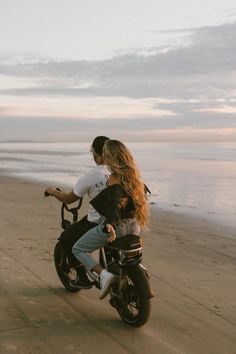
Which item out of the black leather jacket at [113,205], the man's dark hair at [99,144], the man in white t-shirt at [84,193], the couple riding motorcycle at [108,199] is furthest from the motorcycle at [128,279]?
the man's dark hair at [99,144]

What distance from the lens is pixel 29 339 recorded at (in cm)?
430

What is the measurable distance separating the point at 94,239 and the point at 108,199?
1.96ft

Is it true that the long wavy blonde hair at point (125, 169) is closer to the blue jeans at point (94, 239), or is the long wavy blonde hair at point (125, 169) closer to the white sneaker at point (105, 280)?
the blue jeans at point (94, 239)

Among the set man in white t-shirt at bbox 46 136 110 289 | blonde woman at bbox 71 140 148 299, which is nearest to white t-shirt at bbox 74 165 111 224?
man in white t-shirt at bbox 46 136 110 289

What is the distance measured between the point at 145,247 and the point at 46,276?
273cm

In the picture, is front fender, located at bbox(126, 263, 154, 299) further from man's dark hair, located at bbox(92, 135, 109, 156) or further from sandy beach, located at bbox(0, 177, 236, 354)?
man's dark hair, located at bbox(92, 135, 109, 156)

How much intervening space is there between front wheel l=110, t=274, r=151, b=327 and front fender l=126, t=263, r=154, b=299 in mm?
25

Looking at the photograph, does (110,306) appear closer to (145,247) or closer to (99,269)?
(99,269)

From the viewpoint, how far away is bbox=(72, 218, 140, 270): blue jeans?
15.2ft

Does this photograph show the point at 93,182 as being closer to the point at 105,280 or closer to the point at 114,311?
the point at 105,280

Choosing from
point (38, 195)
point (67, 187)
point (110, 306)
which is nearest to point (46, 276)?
point (110, 306)

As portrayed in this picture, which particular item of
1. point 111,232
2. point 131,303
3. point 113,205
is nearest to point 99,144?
point 113,205

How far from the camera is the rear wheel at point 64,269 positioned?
5684mm

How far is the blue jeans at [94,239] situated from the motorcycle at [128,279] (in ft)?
0.28
